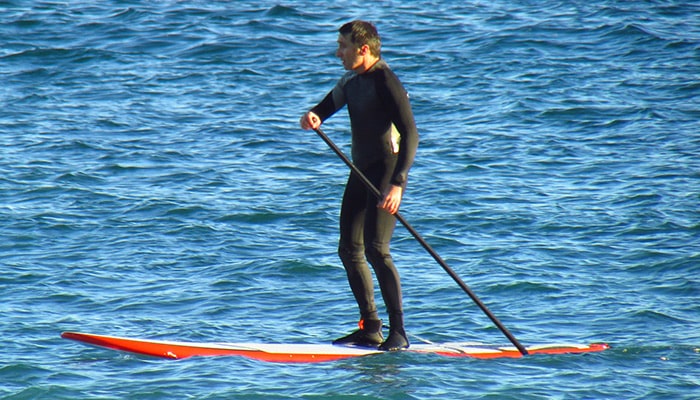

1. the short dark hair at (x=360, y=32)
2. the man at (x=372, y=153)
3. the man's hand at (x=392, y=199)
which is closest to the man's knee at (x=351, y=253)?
the man at (x=372, y=153)

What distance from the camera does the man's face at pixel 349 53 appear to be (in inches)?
220

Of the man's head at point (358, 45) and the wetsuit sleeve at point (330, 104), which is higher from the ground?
the man's head at point (358, 45)

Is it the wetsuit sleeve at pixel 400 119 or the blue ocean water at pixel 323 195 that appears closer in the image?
the wetsuit sleeve at pixel 400 119

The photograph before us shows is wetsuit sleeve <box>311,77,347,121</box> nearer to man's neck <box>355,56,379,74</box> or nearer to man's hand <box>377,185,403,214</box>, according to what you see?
man's neck <box>355,56,379,74</box>

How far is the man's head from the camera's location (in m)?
5.56

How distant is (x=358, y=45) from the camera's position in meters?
5.58

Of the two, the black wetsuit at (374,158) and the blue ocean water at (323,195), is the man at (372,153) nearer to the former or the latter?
the black wetsuit at (374,158)

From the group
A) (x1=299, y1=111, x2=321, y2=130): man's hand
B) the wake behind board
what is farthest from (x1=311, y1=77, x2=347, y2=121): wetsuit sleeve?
the wake behind board

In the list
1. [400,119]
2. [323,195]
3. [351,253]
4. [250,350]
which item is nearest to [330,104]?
[400,119]

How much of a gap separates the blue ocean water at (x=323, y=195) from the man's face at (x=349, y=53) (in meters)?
1.71

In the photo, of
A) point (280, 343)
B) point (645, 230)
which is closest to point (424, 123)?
point (645, 230)

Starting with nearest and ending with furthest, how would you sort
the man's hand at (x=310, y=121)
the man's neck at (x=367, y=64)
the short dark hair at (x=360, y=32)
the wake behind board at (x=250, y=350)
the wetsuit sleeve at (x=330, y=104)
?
the short dark hair at (x=360, y=32)
the man's neck at (x=367, y=64)
the man's hand at (x=310, y=121)
the wetsuit sleeve at (x=330, y=104)
the wake behind board at (x=250, y=350)

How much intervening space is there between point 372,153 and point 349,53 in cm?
58

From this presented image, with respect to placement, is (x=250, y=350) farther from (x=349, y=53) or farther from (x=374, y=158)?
(x=349, y=53)
